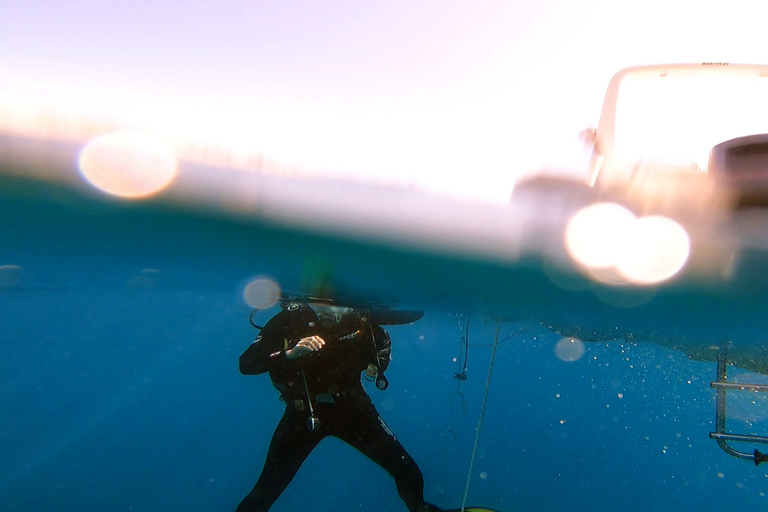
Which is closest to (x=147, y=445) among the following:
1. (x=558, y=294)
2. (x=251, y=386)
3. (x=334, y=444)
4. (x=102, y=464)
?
(x=102, y=464)

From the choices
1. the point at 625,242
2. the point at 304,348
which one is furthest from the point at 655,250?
the point at 304,348

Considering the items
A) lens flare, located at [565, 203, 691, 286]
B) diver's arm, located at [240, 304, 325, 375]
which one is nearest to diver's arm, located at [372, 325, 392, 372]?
diver's arm, located at [240, 304, 325, 375]

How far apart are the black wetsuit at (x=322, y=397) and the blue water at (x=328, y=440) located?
10750 mm

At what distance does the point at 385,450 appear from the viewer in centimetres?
613

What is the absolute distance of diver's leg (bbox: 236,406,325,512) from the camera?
5824mm

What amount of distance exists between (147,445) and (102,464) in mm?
3041

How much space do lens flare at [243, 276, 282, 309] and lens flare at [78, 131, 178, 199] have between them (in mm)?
3322

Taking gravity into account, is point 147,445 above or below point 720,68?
below

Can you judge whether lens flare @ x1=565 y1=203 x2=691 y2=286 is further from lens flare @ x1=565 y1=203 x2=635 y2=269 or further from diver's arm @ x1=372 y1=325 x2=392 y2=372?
diver's arm @ x1=372 y1=325 x2=392 y2=372

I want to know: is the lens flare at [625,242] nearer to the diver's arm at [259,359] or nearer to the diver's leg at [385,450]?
the diver's leg at [385,450]

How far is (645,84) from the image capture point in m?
3.46

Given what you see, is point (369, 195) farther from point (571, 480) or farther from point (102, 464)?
point (102, 464)

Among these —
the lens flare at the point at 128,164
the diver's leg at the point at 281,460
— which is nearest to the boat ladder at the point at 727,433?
the diver's leg at the point at 281,460

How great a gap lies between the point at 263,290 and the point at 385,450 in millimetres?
3315
